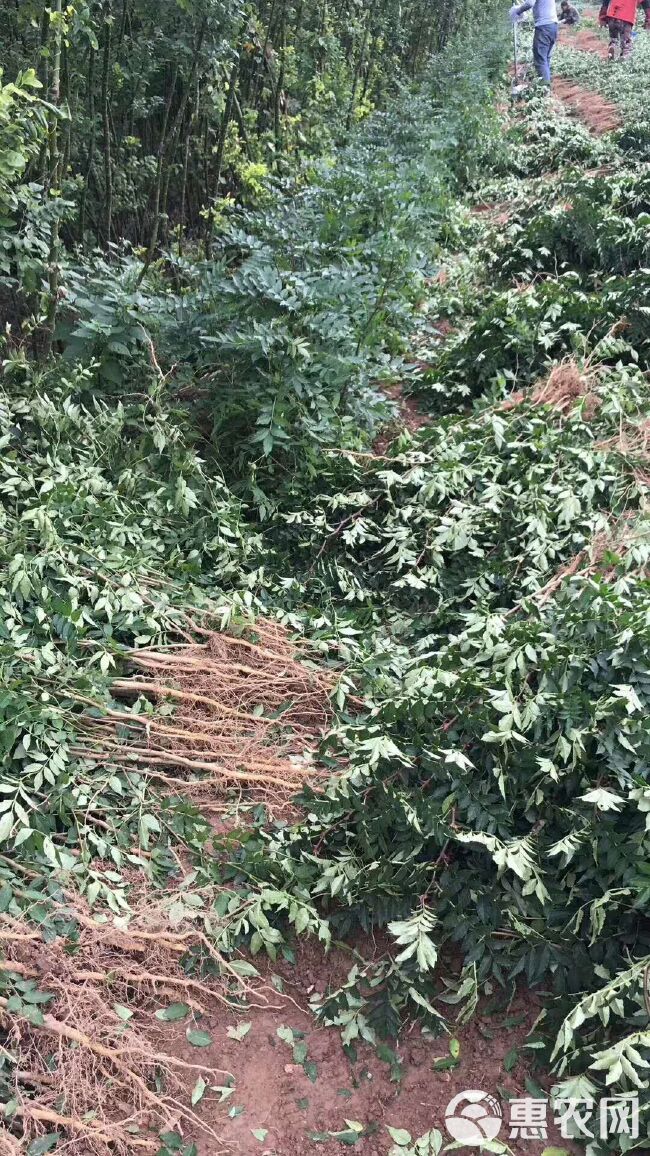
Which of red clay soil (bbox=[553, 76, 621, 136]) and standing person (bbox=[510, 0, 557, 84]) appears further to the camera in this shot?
standing person (bbox=[510, 0, 557, 84])

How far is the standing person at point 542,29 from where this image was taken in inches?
456

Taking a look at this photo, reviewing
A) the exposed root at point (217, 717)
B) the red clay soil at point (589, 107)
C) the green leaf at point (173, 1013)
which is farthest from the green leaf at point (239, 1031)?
the red clay soil at point (589, 107)

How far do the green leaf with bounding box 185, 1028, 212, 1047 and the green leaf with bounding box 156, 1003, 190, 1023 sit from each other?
5 centimetres

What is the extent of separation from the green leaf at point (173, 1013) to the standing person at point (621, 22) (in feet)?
51.0

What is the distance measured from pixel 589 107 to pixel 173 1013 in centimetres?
1212

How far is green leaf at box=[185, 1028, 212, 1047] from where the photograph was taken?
223 cm

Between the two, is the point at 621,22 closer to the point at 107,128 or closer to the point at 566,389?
the point at 107,128

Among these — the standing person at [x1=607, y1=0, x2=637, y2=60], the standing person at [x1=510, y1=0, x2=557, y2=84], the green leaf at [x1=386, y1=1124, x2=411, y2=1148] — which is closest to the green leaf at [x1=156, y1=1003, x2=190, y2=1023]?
the green leaf at [x1=386, y1=1124, x2=411, y2=1148]

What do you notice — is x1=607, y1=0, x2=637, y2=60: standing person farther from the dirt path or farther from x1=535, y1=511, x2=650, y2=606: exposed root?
x1=535, y1=511, x2=650, y2=606: exposed root

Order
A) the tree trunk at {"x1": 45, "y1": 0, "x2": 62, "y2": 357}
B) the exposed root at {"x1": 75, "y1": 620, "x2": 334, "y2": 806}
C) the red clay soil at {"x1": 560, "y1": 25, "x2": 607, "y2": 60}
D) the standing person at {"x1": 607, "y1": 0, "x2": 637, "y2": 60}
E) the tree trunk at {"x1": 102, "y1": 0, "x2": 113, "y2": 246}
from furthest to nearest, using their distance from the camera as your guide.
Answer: the red clay soil at {"x1": 560, "y1": 25, "x2": 607, "y2": 60}
the standing person at {"x1": 607, "y1": 0, "x2": 637, "y2": 60}
the tree trunk at {"x1": 102, "y1": 0, "x2": 113, "y2": 246}
the tree trunk at {"x1": 45, "y1": 0, "x2": 62, "y2": 357}
the exposed root at {"x1": 75, "y1": 620, "x2": 334, "y2": 806}

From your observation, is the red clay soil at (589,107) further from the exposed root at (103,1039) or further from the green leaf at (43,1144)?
the green leaf at (43,1144)

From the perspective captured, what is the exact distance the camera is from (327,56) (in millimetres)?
10047

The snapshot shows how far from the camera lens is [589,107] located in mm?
11164

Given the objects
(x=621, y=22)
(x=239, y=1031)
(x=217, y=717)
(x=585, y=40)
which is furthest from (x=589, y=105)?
(x=239, y=1031)
